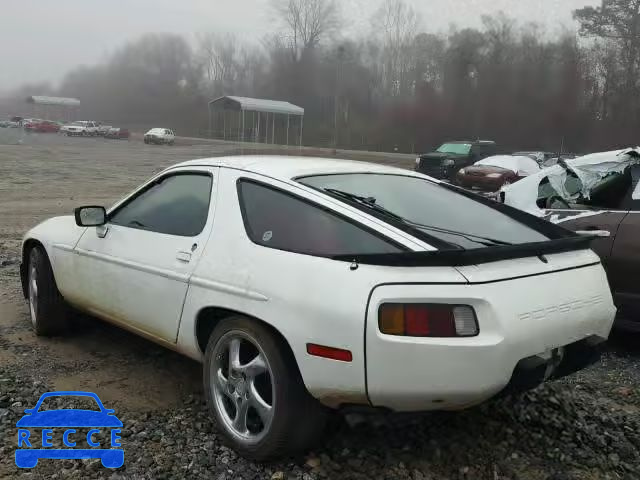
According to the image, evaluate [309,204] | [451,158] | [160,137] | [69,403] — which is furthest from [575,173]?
[160,137]

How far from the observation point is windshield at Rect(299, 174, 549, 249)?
2.88 meters

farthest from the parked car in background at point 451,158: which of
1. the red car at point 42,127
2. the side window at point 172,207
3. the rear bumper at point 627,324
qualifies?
the red car at point 42,127

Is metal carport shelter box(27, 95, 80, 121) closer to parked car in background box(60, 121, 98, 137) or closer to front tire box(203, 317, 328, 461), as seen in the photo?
parked car in background box(60, 121, 98, 137)

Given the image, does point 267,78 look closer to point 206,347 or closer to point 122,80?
point 122,80

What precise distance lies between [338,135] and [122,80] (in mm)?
52455

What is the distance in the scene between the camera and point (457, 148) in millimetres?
21297

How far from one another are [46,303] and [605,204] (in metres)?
4.25

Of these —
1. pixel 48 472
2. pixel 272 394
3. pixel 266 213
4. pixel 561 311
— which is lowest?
pixel 48 472

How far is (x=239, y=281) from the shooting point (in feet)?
9.10

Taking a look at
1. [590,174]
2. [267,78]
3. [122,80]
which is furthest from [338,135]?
[122,80]

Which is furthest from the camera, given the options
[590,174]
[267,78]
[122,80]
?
[122,80]

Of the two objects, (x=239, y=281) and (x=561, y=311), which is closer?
(x=561, y=311)

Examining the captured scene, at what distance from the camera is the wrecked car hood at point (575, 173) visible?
4.96m

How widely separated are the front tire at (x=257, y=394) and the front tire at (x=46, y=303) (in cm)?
185
